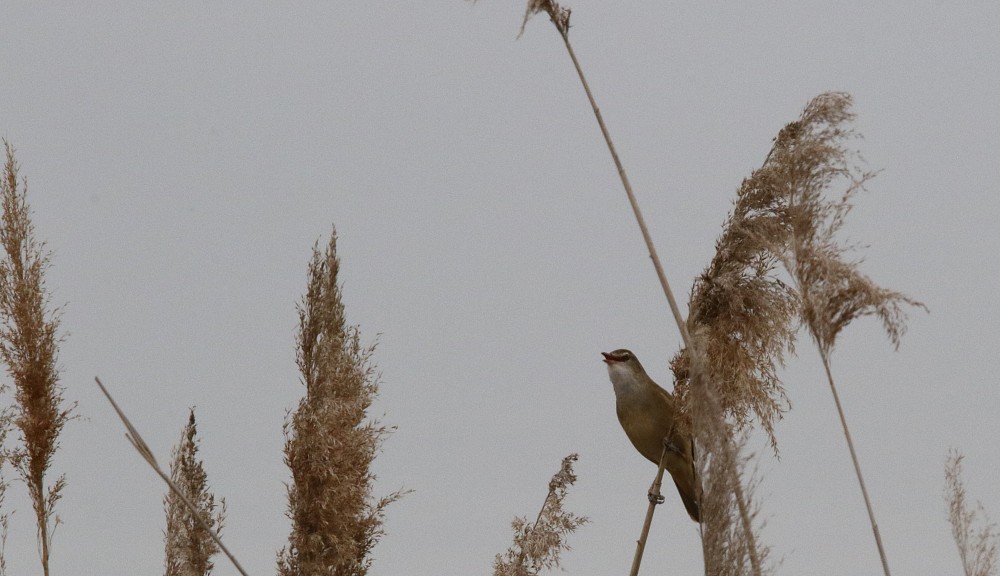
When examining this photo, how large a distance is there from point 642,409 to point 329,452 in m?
1.72

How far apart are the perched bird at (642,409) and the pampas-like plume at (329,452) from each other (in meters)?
1.40

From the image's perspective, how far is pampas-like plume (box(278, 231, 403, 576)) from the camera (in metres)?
3.66

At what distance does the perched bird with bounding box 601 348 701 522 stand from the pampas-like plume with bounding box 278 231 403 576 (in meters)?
1.40

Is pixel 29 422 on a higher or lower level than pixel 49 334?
lower

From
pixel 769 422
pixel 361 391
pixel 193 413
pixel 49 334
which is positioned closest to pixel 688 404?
pixel 769 422

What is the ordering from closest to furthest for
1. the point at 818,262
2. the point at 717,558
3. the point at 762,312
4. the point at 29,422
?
1. the point at 717,558
2. the point at 818,262
3. the point at 762,312
4. the point at 29,422

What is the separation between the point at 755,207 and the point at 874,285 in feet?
1.69

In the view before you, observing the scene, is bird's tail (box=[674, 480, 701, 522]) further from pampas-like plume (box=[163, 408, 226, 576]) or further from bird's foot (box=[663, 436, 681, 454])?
pampas-like plume (box=[163, 408, 226, 576])

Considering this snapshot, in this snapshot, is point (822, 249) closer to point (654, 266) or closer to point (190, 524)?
point (654, 266)

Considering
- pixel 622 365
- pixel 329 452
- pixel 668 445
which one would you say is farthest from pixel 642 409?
pixel 329 452

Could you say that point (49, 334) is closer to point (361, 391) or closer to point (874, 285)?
→ point (361, 391)

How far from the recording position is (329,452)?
3654mm

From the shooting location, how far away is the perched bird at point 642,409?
4840 mm

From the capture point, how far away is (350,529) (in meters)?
3.72
